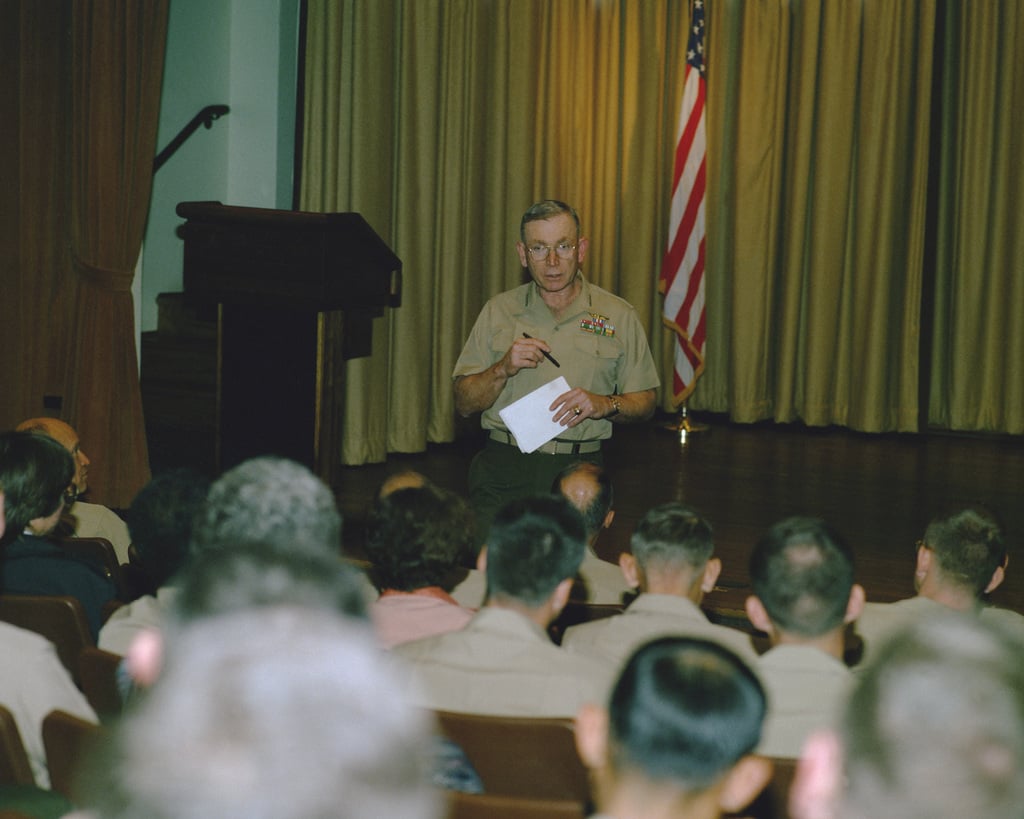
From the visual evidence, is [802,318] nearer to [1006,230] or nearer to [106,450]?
[1006,230]

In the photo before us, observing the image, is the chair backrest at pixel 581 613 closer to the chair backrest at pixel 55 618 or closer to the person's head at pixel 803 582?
the person's head at pixel 803 582

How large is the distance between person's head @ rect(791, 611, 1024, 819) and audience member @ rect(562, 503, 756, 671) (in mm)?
1323

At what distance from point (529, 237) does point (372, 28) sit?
3562 mm

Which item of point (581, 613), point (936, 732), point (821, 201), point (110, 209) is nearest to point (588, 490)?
point (581, 613)

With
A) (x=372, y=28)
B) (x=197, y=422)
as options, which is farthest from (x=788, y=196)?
(x=197, y=422)

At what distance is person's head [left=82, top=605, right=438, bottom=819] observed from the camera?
692 millimetres

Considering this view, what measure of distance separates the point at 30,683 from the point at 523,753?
2.60ft

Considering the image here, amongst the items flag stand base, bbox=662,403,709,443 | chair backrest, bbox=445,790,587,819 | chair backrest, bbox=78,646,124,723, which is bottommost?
flag stand base, bbox=662,403,709,443

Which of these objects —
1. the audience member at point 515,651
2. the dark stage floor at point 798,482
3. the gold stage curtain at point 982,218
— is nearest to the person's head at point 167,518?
the audience member at point 515,651

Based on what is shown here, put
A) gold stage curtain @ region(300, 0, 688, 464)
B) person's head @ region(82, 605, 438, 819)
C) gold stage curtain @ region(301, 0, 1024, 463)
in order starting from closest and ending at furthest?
person's head @ region(82, 605, 438, 819) < gold stage curtain @ region(300, 0, 688, 464) < gold stage curtain @ region(301, 0, 1024, 463)

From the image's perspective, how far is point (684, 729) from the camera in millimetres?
1292

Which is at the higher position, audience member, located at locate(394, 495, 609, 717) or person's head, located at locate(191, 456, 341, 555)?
person's head, located at locate(191, 456, 341, 555)

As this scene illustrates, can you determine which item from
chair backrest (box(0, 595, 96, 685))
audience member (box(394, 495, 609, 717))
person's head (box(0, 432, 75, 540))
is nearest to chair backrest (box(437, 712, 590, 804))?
audience member (box(394, 495, 609, 717))

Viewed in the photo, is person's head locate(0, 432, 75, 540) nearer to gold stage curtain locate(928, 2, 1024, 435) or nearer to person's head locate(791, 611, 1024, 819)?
person's head locate(791, 611, 1024, 819)
